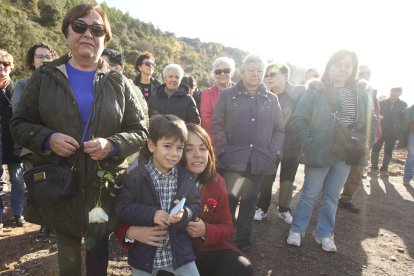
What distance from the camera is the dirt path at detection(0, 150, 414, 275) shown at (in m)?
3.25

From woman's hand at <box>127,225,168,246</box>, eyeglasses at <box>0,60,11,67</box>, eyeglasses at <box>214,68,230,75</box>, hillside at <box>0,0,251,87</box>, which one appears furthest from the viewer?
hillside at <box>0,0,251,87</box>

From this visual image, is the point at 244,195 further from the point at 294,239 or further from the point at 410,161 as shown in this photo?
the point at 410,161

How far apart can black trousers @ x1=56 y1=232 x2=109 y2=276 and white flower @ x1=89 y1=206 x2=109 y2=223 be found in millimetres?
325

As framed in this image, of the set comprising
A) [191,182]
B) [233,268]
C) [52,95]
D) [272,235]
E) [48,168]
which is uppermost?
[52,95]

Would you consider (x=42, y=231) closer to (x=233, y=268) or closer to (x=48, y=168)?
(x=48, y=168)

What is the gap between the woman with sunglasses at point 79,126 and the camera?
1911mm

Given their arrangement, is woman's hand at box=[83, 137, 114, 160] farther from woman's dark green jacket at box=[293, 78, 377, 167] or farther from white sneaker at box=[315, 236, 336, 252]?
white sneaker at box=[315, 236, 336, 252]

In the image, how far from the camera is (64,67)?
6.60ft

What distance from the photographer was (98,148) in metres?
1.87

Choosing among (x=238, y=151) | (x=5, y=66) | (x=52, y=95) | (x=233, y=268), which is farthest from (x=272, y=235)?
(x=5, y=66)

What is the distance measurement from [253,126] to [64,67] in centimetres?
215

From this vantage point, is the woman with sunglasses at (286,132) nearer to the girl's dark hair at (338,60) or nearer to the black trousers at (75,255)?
the girl's dark hair at (338,60)

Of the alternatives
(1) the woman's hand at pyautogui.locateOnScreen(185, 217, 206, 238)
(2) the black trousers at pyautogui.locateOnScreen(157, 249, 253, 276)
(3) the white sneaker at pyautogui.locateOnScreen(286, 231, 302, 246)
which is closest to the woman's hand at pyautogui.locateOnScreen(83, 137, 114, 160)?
(1) the woman's hand at pyautogui.locateOnScreen(185, 217, 206, 238)

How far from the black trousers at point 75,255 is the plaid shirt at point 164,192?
1.49 ft
